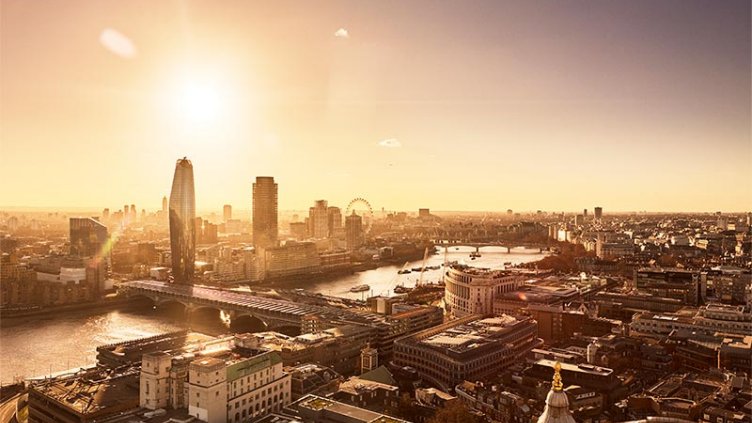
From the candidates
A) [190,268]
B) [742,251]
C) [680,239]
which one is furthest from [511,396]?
[680,239]

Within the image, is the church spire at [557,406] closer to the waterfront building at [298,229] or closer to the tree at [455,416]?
the tree at [455,416]

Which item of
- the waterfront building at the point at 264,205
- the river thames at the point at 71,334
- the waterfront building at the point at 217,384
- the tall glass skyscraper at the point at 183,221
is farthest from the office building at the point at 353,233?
the waterfront building at the point at 217,384

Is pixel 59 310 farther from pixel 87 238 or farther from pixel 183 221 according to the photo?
pixel 87 238

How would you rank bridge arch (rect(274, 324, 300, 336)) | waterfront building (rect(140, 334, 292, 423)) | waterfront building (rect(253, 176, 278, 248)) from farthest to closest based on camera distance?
waterfront building (rect(253, 176, 278, 248)) < bridge arch (rect(274, 324, 300, 336)) < waterfront building (rect(140, 334, 292, 423))

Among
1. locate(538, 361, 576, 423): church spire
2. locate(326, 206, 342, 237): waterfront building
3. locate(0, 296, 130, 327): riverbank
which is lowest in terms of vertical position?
locate(0, 296, 130, 327): riverbank

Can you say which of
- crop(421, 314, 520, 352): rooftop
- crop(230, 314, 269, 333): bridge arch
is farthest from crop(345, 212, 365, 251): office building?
crop(421, 314, 520, 352): rooftop

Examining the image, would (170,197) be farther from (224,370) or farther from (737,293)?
(737,293)

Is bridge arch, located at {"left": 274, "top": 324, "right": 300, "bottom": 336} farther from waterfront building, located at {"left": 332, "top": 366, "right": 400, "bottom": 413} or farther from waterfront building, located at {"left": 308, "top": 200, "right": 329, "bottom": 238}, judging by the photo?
waterfront building, located at {"left": 308, "top": 200, "right": 329, "bottom": 238}
